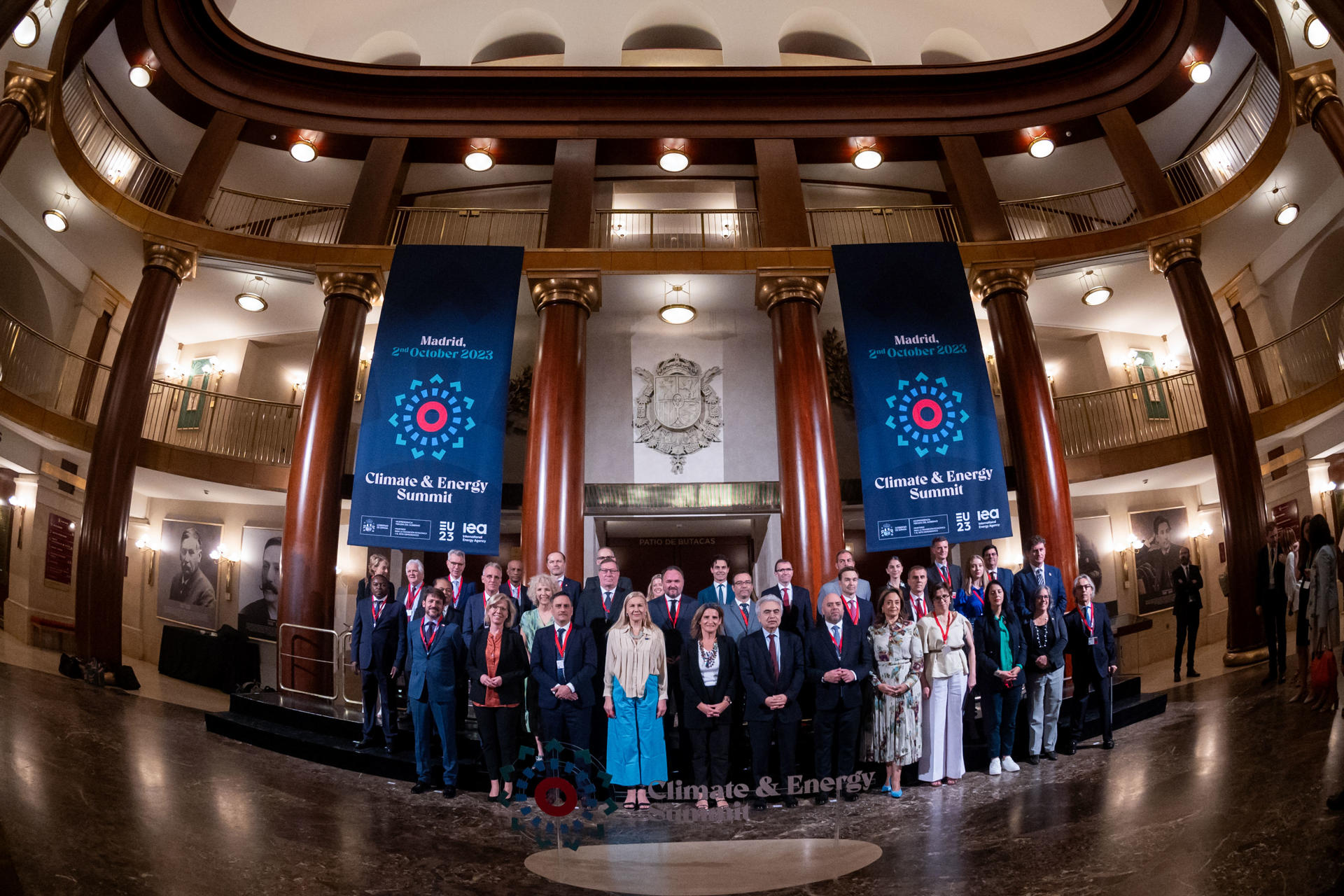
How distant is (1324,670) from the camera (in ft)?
15.0

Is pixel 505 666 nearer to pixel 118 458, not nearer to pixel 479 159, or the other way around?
pixel 118 458

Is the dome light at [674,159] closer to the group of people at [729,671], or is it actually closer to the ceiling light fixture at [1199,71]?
the ceiling light fixture at [1199,71]

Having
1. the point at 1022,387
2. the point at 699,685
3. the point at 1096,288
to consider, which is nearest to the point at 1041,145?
the point at 1096,288

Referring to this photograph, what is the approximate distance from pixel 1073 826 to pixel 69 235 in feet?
41.5

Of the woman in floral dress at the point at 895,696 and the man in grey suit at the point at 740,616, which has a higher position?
the man in grey suit at the point at 740,616

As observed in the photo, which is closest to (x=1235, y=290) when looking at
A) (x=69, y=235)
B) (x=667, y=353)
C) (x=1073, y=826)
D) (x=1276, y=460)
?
(x=1276, y=460)

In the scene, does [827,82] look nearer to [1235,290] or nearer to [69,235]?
[1235,290]

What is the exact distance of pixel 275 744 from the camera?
20.9ft

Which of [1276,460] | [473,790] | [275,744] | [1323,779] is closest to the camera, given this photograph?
[1323,779]

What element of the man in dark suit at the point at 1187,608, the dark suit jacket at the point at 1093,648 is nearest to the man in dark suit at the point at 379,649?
the dark suit jacket at the point at 1093,648

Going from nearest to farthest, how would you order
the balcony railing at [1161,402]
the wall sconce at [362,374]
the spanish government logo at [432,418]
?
the spanish government logo at [432,418] → the balcony railing at [1161,402] → the wall sconce at [362,374]

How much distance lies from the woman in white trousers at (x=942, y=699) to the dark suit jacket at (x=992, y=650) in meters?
0.25

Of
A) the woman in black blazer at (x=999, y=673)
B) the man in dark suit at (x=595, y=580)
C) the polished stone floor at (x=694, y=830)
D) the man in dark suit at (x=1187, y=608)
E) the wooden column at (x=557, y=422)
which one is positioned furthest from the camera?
the wooden column at (x=557, y=422)

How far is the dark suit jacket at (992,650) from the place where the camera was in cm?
567
